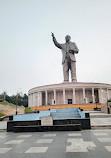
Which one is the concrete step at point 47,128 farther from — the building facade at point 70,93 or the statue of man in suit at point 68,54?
the statue of man in suit at point 68,54

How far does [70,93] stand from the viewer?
48.9 metres

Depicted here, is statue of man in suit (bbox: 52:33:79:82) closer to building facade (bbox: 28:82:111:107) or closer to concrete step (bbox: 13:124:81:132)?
building facade (bbox: 28:82:111:107)

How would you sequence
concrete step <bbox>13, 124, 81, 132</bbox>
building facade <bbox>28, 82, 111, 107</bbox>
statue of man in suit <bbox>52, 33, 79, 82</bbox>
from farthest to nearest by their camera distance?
statue of man in suit <bbox>52, 33, 79, 82</bbox>
building facade <bbox>28, 82, 111, 107</bbox>
concrete step <bbox>13, 124, 81, 132</bbox>

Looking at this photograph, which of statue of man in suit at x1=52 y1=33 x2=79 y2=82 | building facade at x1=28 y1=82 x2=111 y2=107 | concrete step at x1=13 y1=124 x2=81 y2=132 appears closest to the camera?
concrete step at x1=13 y1=124 x2=81 y2=132

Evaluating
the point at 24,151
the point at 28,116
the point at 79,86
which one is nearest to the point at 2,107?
the point at 28,116

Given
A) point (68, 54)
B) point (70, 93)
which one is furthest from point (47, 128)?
point (70, 93)

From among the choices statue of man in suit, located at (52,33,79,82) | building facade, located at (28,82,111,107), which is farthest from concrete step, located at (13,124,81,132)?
statue of man in suit, located at (52,33,79,82)

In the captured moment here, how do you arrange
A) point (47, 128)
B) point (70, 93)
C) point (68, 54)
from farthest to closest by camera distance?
point (70, 93), point (68, 54), point (47, 128)

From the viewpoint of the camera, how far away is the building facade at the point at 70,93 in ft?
145

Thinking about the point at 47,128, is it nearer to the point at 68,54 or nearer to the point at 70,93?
the point at 68,54

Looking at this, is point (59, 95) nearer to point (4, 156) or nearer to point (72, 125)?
point (72, 125)

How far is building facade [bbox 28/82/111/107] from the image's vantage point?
145 ft

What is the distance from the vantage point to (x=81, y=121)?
10133 mm

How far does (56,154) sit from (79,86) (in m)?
40.1
